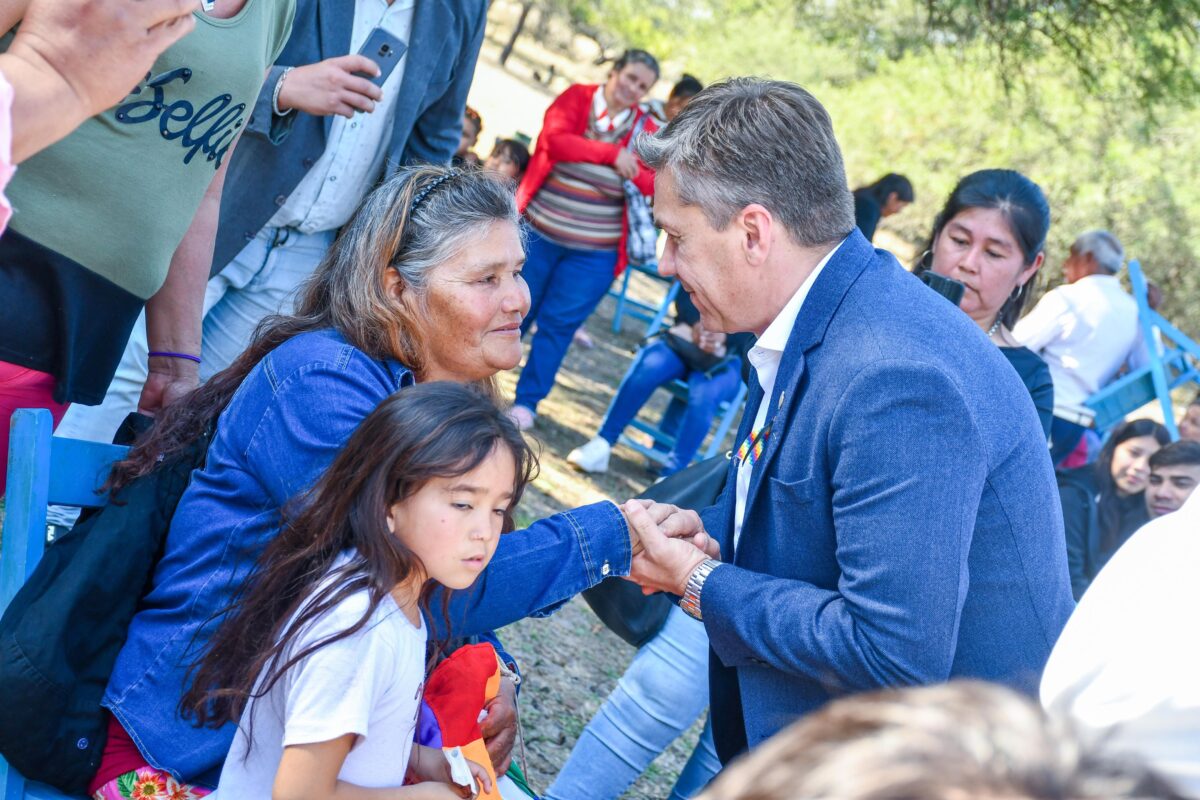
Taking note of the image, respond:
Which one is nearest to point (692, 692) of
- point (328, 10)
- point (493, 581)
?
point (493, 581)

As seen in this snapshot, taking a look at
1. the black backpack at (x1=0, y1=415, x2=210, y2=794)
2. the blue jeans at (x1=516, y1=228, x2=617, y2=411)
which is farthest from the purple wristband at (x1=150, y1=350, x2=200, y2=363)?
the blue jeans at (x1=516, y1=228, x2=617, y2=411)

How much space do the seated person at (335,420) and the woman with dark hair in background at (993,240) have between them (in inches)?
64.7

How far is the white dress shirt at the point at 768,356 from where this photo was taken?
235 cm

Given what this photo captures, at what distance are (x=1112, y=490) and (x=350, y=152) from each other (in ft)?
14.1

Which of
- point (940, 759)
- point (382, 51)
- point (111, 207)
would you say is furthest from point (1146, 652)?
point (382, 51)

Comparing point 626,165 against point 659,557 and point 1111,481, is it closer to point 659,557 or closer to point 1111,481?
point 1111,481

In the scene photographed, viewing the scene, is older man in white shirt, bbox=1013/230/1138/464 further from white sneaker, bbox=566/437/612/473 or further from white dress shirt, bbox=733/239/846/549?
white dress shirt, bbox=733/239/846/549

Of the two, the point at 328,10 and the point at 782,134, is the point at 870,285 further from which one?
the point at 328,10

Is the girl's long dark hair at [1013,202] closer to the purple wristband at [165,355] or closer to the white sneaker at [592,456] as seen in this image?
the purple wristband at [165,355]

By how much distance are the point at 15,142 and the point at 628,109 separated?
6255 mm

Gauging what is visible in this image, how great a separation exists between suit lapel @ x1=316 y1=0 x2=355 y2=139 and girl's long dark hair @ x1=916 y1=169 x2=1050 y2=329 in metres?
1.96

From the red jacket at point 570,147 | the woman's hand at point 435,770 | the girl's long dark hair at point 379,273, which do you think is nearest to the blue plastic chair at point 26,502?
the girl's long dark hair at point 379,273

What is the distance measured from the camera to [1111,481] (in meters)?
6.18

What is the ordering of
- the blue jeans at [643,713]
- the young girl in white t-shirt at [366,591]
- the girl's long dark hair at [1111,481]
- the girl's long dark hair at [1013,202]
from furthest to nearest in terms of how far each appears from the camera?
the girl's long dark hair at [1111,481], the girl's long dark hair at [1013,202], the blue jeans at [643,713], the young girl in white t-shirt at [366,591]
